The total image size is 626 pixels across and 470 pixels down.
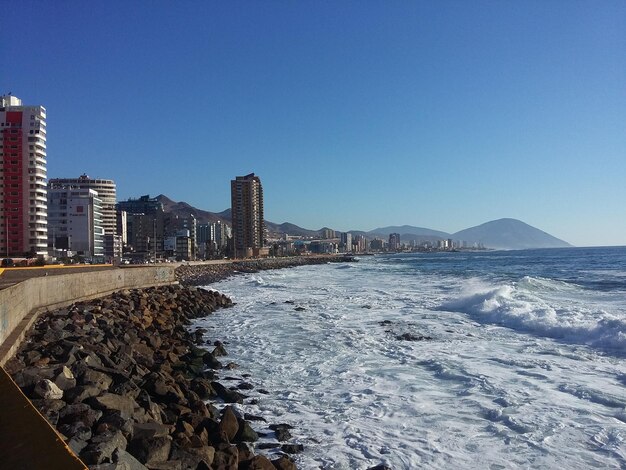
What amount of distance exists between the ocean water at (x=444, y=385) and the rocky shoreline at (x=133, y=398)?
0.76 meters

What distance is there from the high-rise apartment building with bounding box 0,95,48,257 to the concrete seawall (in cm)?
4420

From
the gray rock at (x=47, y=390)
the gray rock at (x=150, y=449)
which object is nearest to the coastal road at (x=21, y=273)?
the gray rock at (x=47, y=390)

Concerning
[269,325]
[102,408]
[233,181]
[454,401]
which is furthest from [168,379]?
[233,181]

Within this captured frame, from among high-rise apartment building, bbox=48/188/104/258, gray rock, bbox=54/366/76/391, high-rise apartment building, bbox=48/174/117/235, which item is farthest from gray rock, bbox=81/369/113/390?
high-rise apartment building, bbox=48/174/117/235

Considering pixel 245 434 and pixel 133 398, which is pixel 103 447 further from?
pixel 245 434

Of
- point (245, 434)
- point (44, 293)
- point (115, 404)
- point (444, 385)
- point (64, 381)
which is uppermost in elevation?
point (44, 293)

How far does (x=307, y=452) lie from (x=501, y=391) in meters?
3.99

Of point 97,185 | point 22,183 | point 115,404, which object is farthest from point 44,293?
point 97,185

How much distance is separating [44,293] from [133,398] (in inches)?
278

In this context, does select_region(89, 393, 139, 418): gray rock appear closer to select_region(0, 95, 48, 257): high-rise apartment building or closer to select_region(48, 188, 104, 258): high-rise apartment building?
select_region(0, 95, 48, 257): high-rise apartment building

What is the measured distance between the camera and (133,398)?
6488mm

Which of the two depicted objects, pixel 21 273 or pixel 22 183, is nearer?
pixel 21 273

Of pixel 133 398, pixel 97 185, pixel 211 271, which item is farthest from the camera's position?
pixel 97 185

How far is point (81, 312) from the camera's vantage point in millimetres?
12375
